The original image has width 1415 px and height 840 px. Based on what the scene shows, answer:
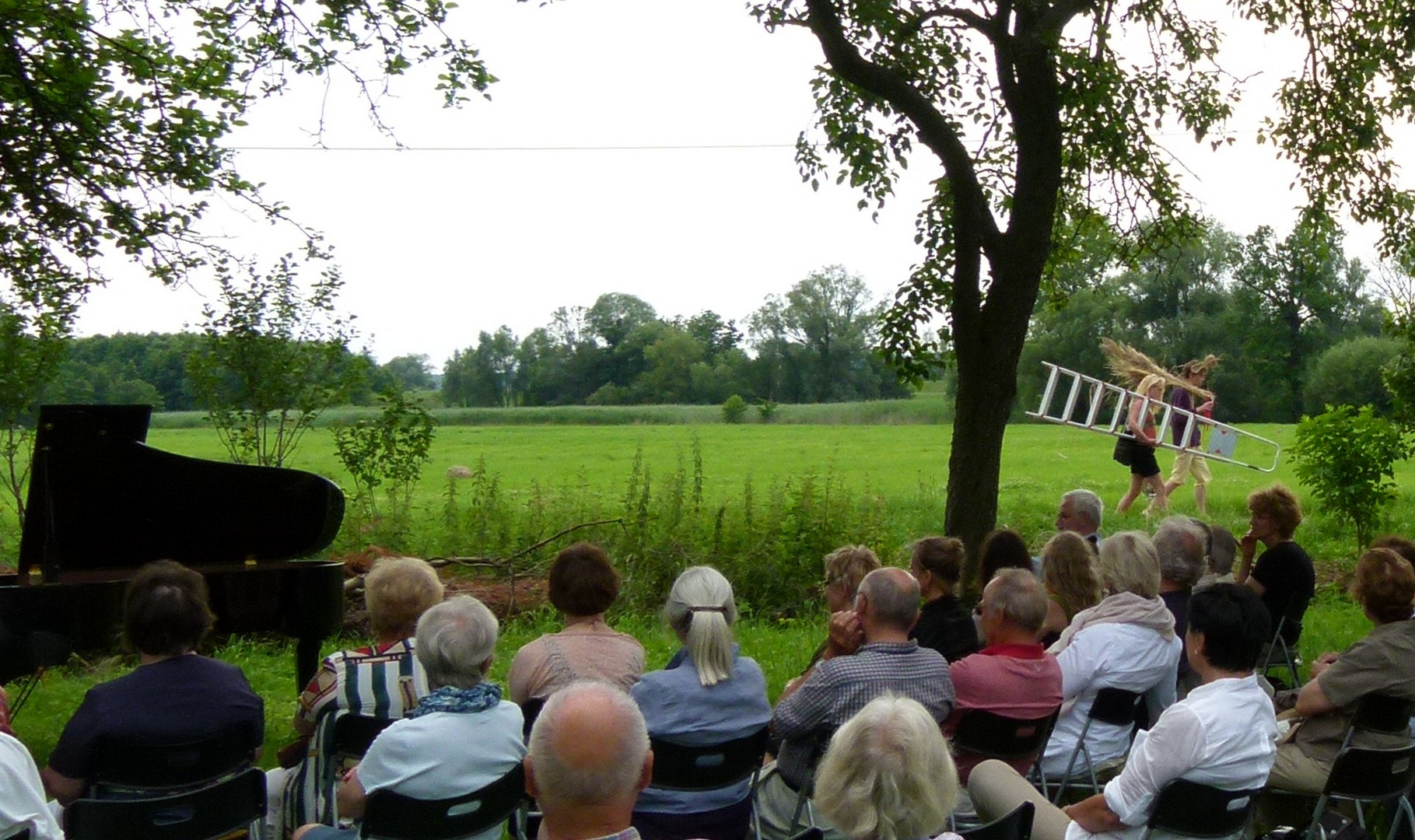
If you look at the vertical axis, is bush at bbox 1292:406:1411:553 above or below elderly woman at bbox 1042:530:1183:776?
above

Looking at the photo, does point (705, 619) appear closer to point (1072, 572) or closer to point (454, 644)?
point (454, 644)

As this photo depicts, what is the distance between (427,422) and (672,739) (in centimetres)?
881

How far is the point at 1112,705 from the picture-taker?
14.0ft

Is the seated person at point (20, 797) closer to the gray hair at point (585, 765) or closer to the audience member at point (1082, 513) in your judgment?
the gray hair at point (585, 765)

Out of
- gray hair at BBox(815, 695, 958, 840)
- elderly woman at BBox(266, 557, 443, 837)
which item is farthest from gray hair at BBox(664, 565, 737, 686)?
gray hair at BBox(815, 695, 958, 840)

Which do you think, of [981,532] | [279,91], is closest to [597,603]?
[981,532]

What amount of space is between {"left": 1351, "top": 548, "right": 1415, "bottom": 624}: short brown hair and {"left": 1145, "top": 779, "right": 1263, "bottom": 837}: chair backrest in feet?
4.25

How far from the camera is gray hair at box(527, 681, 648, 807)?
2.36m

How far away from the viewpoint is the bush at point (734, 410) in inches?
1930

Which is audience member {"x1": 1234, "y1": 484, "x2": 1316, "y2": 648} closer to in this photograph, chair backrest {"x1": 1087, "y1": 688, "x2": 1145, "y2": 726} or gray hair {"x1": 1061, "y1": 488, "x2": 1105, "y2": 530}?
gray hair {"x1": 1061, "y1": 488, "x2": 1105, "y2": 530}

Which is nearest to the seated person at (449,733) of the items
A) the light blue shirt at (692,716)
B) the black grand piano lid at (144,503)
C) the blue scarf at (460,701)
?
the blue scarf at (460,701)

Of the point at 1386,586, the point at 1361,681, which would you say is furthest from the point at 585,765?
the point at 1386,586

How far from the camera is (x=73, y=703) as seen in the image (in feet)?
24.7

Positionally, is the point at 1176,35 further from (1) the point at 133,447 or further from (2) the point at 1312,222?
(1) the point at 133,447
